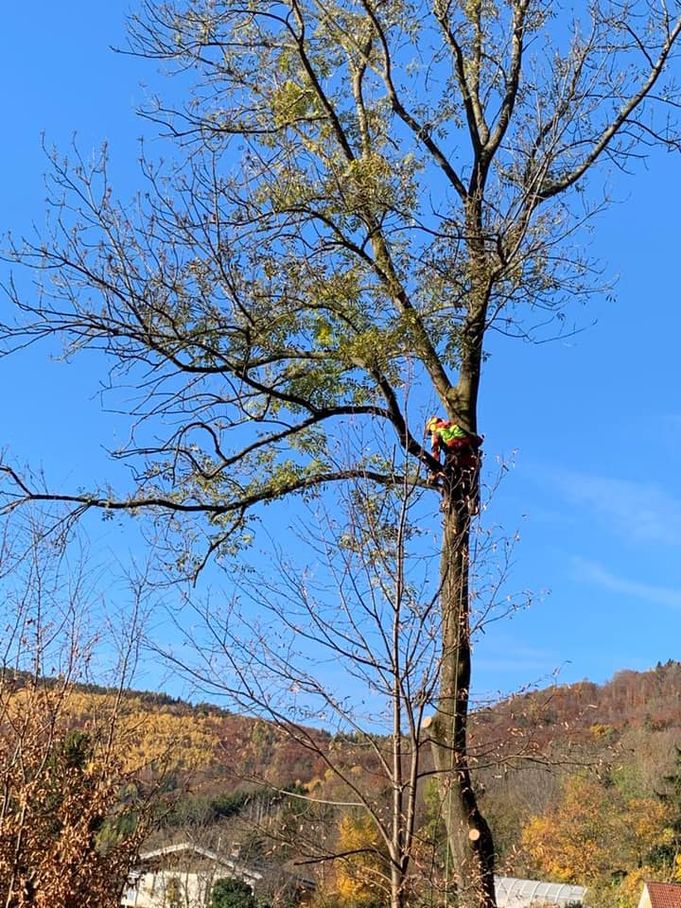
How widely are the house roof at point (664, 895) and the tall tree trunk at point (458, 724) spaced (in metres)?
22.2

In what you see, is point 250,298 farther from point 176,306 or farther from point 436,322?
point 436,322

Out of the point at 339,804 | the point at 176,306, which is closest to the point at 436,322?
the point at 176,306

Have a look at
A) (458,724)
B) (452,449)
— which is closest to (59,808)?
(458,724)

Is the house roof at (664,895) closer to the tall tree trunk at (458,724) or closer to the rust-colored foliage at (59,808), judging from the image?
the rust-colored foliage at (59,808)

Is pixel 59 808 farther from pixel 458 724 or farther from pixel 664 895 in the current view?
pixel 664 895

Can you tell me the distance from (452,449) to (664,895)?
2298cm

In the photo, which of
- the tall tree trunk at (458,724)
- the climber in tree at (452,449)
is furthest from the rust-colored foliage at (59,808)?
the climber in tree at (452,449)

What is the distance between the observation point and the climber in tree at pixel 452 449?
4.89m

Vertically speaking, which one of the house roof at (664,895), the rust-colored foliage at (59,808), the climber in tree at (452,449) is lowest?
the house roof at (664,895)

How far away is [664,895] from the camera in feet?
76.3

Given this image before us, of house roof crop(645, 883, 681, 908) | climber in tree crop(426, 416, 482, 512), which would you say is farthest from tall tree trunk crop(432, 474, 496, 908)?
house roof crop(645, 883, 681, 908)

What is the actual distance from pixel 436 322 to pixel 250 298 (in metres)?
1.20

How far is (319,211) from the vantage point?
18.2ft

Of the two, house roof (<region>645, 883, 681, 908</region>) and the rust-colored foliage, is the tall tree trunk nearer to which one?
the rust-colored foliage
